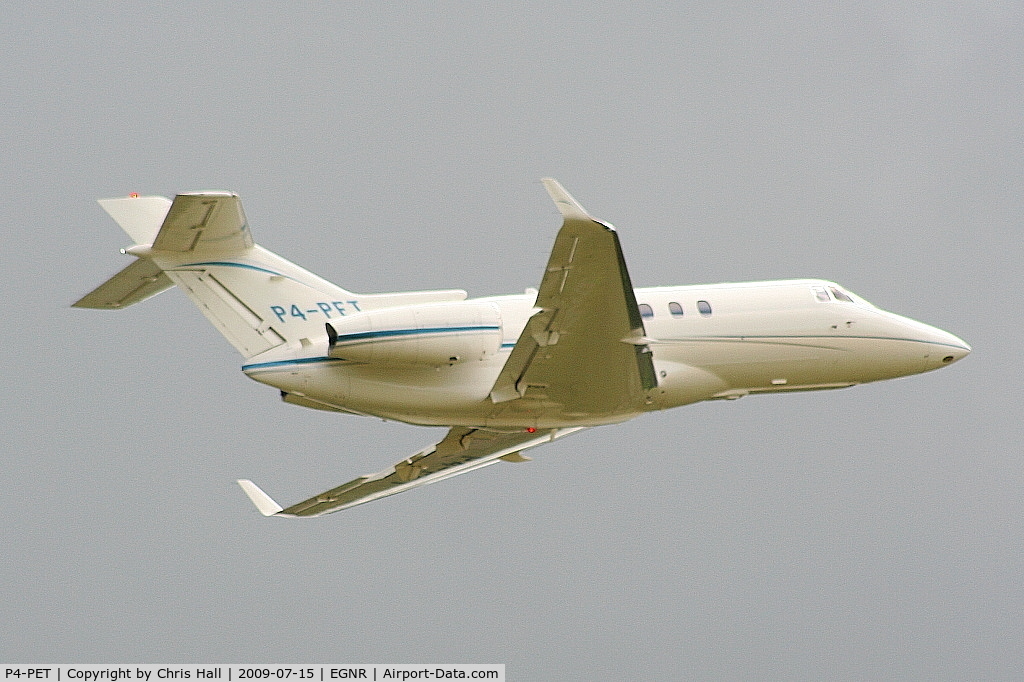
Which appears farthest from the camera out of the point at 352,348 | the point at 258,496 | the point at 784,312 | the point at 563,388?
the point at 258,496

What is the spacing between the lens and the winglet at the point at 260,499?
33750mm

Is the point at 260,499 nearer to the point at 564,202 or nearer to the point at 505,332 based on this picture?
the point at 505,332

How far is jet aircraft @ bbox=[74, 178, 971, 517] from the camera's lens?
88.4 ft

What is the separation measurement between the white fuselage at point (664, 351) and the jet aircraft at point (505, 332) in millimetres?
28

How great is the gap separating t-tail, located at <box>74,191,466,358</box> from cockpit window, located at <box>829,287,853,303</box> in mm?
8206

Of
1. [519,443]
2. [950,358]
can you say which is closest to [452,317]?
[519,443]

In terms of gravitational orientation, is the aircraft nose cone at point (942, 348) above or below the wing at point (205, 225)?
below

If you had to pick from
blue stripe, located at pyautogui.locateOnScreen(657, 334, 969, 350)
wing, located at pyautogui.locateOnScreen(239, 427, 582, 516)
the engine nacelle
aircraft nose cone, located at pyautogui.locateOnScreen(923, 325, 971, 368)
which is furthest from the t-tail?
aircraft nose cone, located at pyautogui.locateOnScreen(923, 325, 971, 368)

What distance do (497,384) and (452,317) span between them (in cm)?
162

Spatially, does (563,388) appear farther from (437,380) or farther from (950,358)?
(950,358)

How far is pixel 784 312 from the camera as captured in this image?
3125 cm

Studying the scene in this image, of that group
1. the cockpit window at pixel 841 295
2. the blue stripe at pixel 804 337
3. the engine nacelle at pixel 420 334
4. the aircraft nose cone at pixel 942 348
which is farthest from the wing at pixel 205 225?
the aircraft nose cone at pixel 942 348

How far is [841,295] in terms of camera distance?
32.2 m

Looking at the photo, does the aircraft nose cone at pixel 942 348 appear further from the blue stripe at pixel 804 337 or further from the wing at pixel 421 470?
the wing at pixel 421 470
